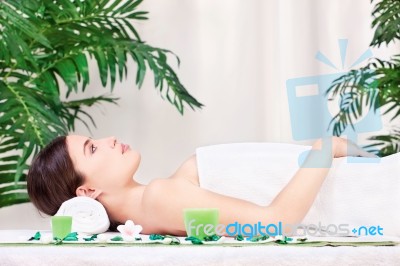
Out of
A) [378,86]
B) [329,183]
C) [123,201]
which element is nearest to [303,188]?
[329,183]

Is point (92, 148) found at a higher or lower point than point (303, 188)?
higher

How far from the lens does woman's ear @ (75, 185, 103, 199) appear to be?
5.75 ft

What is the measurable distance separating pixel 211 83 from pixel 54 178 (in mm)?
1526

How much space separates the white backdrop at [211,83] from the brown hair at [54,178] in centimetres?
132

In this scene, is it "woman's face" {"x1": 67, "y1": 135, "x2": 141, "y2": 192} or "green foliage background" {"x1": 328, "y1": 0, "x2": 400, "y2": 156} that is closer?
"woman's face" {"x1": 67, "y1": 135, "x2": 141, "y2": 192}

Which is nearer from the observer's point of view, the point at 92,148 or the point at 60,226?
the point at 60,226

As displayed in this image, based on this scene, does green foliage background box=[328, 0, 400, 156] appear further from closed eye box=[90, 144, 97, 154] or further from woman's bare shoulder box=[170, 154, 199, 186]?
closed eye box=[90, 144, 97, 154]

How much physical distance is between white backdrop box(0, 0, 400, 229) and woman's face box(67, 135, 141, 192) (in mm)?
1320

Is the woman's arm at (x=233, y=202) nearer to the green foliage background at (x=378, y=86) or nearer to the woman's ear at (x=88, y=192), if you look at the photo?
the woman's ear at (x=88, y=192)

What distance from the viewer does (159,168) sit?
314cm

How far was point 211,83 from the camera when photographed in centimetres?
316

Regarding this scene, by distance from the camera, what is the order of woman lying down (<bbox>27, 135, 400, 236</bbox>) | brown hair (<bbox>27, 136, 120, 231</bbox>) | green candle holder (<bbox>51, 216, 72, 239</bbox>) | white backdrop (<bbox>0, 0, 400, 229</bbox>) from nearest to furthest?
green candle holder (<bbox>51, 216, 72, 239</bbox>)
woman lying down (<bbox>27, 135, 400, 236</bbox>)
brown hair (<bbox>27, 136, 120, 231</bbox>)
white backdrop (<bbox>0, 0, 400, 229</bbox>)

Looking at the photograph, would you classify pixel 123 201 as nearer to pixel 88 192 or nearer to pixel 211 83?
pixel 88 192

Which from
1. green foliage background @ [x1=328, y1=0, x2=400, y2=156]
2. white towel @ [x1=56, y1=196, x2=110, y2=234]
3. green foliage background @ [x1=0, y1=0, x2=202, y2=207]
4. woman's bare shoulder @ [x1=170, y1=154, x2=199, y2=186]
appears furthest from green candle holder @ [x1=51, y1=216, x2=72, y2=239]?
green foliage background @ [x1=328, y1=0, x2=400, y2=156]
